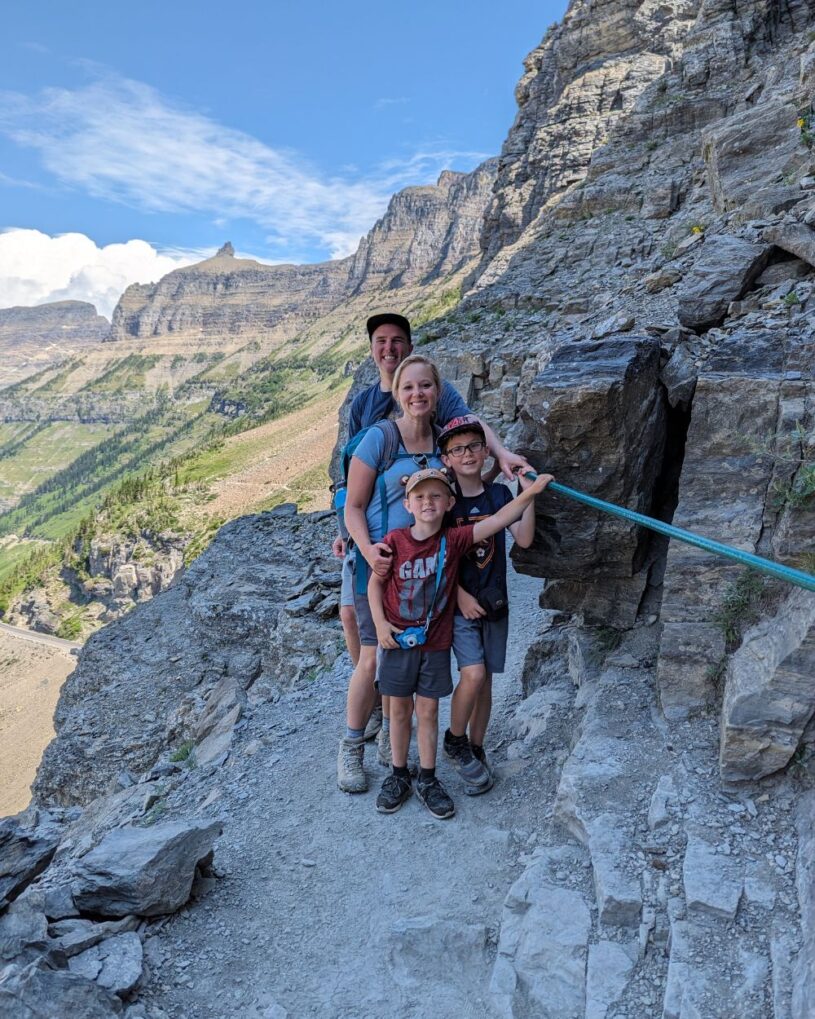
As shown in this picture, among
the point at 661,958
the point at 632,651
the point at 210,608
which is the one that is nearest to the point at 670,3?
the point at 210,608

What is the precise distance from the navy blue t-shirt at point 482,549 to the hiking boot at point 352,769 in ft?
6.81

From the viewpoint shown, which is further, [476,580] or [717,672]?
[476,580]

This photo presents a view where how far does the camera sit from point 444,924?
449cm

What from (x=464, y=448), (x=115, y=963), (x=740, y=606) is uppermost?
(x=464, y=448)

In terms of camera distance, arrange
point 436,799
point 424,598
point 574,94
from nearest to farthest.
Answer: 1. point 424,598
2. point 436,799
3. point 574,94

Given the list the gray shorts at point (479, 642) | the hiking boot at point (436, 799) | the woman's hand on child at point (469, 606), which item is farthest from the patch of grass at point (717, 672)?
the hiking boot at point (436, 799)

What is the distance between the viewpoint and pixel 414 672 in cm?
516

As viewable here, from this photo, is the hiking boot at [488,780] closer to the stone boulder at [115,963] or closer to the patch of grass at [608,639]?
the patch of grass at [608,639]

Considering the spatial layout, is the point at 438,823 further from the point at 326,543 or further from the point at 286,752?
the point at 326,543

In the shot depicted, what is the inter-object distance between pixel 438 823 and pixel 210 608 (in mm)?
10905

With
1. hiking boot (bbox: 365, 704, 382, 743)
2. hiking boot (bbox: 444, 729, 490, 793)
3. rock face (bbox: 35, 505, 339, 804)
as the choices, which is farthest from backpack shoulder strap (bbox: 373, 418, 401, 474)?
rock face (bbox: 35, 505, 339, 804)

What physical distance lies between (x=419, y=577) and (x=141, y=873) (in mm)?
2823

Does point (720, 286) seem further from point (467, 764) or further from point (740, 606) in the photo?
point (467, 764)

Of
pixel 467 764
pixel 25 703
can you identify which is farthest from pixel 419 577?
pixel 25 703
